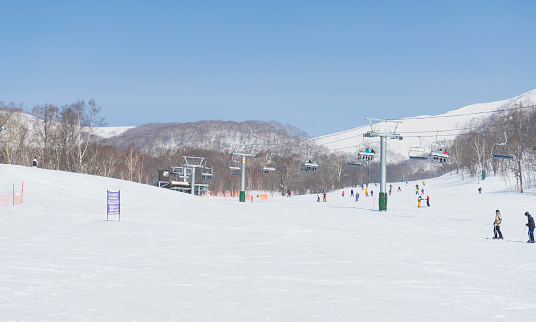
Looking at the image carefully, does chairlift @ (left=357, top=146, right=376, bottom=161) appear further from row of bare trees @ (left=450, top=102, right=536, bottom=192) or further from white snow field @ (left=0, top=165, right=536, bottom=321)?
row of bare trees @ (left=450, top=102, right=536, bottom=192)

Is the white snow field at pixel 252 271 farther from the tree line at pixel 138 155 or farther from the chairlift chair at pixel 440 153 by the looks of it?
the tree line at pixel 138 155

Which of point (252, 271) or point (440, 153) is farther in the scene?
point (440, 153)

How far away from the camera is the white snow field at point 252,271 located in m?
9.20

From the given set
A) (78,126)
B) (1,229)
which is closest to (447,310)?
(1,229)

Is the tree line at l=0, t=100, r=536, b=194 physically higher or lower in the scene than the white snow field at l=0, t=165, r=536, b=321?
higher

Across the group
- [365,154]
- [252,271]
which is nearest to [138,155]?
[365,154]

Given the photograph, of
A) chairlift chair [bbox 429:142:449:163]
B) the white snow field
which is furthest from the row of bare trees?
the white snow field

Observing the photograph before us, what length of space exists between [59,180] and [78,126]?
98.5 feet

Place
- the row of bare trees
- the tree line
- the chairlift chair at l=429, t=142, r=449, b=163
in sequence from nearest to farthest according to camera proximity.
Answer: the chairlift chair at l=429, t=142, r=449, b=163
the tree line
the row of bare trees

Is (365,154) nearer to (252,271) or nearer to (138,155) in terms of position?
(252,271)

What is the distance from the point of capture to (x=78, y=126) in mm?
70562

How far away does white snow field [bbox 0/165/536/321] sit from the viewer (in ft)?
30.2

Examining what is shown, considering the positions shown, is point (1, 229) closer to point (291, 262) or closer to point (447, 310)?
point (291, 262)

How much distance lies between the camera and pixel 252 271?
529 inches
